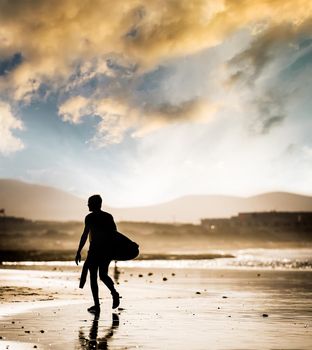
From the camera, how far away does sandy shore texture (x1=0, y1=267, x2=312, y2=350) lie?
10160mm

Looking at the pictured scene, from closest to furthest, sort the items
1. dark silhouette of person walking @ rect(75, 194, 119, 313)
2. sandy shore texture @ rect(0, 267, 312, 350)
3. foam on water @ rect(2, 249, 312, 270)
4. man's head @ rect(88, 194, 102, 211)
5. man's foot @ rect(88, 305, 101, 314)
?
sandy shore texture @ rect(0, 267, 312, 350) → man's foot @ rect(88, 305, 101, 314) → dark silhouette of person walking @ rect(75, 194, 119, 313) → man's head @ rect(88, 194, 102, 211) → foam on water @ rect(2, 249, 312, 270)

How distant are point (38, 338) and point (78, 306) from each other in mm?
5284

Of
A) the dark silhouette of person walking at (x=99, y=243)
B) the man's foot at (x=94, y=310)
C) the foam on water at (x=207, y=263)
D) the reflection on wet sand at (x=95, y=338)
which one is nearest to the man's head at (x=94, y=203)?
the dark silhouette of person walking at (x=99, y=243)

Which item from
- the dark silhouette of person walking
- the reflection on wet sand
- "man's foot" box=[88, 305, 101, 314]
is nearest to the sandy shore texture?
the reflection on wet sand

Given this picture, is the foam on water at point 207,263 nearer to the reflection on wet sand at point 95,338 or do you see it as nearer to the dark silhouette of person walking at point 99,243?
the dark silhouette of person walking at point 99,243

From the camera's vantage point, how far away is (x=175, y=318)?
1334 centimetres

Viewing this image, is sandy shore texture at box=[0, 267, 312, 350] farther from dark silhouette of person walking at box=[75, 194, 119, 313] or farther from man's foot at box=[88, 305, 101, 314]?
dark silhouette of person walking at box=[75, 194, 119, 313]

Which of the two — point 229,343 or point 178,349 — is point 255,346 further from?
point 178,349

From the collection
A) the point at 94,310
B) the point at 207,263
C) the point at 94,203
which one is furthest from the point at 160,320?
the point at 207,263

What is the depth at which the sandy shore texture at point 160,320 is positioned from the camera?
10.2 m

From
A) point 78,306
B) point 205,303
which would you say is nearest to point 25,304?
point 78,306

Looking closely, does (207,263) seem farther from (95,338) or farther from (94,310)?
(95,338)

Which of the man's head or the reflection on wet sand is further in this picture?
the man's head

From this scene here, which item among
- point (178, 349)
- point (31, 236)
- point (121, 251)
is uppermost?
point (31, 236)
